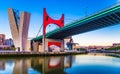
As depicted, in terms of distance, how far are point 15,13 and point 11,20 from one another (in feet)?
9.64

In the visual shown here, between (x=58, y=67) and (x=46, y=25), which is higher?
(x=46, y=25)

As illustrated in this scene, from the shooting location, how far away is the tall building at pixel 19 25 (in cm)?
6619

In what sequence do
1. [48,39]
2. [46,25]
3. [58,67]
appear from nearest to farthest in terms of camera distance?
[58,67]
[46,25]
[48,39]

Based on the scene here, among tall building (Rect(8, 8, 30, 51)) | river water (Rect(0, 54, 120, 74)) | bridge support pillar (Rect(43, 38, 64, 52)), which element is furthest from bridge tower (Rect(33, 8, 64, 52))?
river water (Rect(0, 54, 120, 74))

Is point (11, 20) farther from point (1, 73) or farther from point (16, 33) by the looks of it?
point (1, 73)

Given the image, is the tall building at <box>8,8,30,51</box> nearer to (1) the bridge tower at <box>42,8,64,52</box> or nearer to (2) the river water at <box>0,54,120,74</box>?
(1) the bridge tower at <box>42,8,64,52</box>

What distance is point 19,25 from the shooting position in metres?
67.1

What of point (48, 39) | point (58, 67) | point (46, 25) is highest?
point (46, 25)

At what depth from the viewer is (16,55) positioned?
4734 cm

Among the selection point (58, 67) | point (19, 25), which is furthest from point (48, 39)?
point (58, 67)

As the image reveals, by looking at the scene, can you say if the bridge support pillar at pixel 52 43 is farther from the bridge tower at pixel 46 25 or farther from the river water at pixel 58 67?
the river water at pixel 58 67

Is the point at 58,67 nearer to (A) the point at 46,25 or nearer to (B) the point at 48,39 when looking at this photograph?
(A) the point at 46,25

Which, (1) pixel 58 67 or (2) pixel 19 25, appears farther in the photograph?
(2) pixel 19 25

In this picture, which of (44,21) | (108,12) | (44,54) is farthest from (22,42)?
(108,12)
